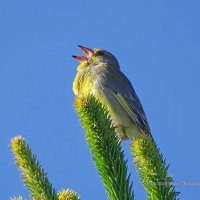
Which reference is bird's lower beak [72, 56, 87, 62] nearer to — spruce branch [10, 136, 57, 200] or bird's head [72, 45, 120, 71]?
bird's head [72, 45, 120, 71]

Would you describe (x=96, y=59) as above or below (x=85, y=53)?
below

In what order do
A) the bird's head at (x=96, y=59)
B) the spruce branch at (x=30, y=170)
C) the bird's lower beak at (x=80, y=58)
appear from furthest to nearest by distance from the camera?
the bird's lower beak at (x=80, y=58)
the bird's head at (x=96, y=59)
the spruce branch at (x=30, y=170)

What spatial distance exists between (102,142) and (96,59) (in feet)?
19.3

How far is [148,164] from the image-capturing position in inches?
87.0

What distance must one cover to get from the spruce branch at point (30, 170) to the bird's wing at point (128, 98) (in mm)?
4057

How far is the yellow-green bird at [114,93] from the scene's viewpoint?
641 centimetres

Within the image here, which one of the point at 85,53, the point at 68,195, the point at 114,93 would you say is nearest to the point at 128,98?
the point at 114,93

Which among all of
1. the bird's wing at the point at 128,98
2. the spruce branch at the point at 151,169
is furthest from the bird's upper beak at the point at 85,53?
the spruce branch at the point at 151,169

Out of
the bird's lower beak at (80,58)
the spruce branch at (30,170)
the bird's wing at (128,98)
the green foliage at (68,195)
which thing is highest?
the bird's lower beak at (80,58)

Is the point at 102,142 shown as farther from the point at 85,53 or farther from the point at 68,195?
the point at 85,53

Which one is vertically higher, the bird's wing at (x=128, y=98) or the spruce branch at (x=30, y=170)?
the bird's wing at (x=128, y=98)

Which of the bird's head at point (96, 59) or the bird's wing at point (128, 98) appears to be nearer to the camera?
the bird's wing at point (128, 98)

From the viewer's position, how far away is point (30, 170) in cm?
215

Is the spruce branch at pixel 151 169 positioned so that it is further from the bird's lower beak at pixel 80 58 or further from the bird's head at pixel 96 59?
the bird's lower beak at pixel 80 58
